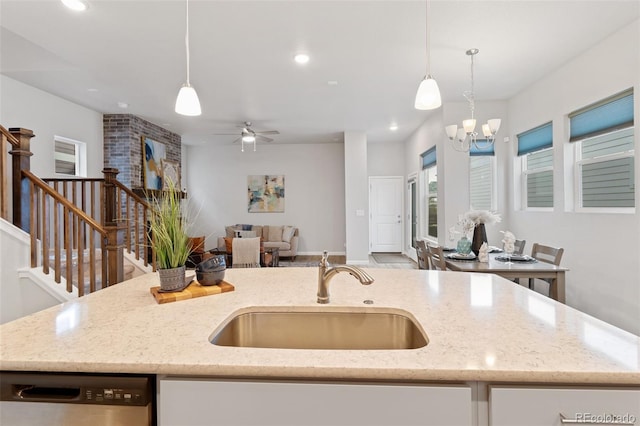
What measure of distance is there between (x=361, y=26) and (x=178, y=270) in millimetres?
2596

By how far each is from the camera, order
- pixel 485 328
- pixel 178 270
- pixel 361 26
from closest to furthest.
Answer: pixel 485 328 → pixel 178 270 → pixel 361 26

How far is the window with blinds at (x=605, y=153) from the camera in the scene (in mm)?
2898

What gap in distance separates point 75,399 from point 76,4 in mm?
2927

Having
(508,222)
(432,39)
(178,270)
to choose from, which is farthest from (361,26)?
(508,222)

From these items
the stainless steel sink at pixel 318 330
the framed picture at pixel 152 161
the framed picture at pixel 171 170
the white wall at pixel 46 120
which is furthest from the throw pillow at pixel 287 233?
the stainless steel sink at pixel 318 330

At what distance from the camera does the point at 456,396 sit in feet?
2.46

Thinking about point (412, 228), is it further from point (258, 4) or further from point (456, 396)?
point (456, 396)

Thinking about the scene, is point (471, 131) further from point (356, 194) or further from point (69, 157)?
point (69, 157)

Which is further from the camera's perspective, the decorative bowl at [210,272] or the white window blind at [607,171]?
the white window blind at [607,171]

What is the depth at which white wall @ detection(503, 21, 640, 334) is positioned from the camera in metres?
2.82

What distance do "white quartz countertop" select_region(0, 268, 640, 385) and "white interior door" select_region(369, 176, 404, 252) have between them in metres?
6.84

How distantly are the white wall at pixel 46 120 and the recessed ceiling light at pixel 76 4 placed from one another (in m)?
2.38

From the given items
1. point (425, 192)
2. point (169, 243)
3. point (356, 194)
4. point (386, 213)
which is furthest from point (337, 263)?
point (169, 243)

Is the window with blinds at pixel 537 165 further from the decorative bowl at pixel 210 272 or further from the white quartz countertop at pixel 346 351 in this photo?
the decorative bowl at pixel 210 272
